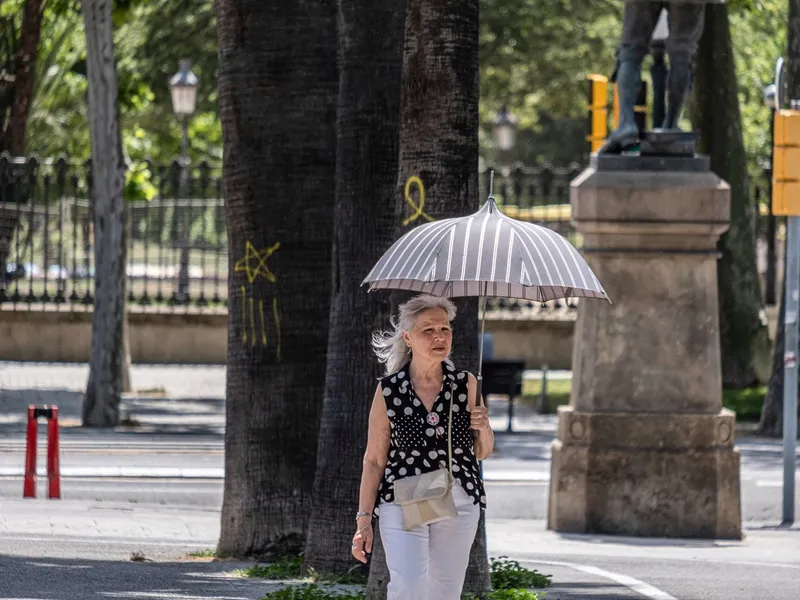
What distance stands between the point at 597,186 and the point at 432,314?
21.5 ft

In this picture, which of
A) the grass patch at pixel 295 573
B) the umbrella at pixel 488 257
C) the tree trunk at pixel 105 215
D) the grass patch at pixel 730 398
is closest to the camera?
the umbrella at pixel 488 257

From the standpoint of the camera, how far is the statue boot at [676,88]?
1379cm

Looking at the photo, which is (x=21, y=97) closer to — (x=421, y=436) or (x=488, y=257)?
(x=488, y=257)

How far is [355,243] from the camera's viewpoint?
9.51 m

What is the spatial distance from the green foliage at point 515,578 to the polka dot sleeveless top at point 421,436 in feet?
9.11

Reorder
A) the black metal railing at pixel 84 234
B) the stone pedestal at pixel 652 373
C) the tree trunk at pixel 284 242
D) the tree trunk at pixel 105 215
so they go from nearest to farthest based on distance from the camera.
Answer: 1. the tree trunk at pixel 284 242
2. the stone pedestal at pixel 652 373
3. the tree trunk at pixel 105 215
4. the black metal railing at pixel 84 234

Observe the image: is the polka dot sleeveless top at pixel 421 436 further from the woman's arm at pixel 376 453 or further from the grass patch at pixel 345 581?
the grass patch at pixel 345 581

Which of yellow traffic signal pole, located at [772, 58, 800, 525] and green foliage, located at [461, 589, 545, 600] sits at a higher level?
yellow traffic signal pole, located at [772, 58, 800, 525]

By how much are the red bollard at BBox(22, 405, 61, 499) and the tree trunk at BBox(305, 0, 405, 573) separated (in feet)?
16.4

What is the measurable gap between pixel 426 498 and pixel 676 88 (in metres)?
8.03

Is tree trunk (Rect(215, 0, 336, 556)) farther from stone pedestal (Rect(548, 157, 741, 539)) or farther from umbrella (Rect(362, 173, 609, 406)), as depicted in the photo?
umbrella (Rect(362, 173, 609, 406))

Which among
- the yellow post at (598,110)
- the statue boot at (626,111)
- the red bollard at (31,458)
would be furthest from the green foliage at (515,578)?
the yellow post at (598,110)

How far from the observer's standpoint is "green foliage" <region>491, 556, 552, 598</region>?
31.0 ft

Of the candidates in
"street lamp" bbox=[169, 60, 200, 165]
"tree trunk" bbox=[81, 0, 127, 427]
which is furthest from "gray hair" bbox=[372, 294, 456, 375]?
"street lamp" bbox=[169, 60, 200, 165]
